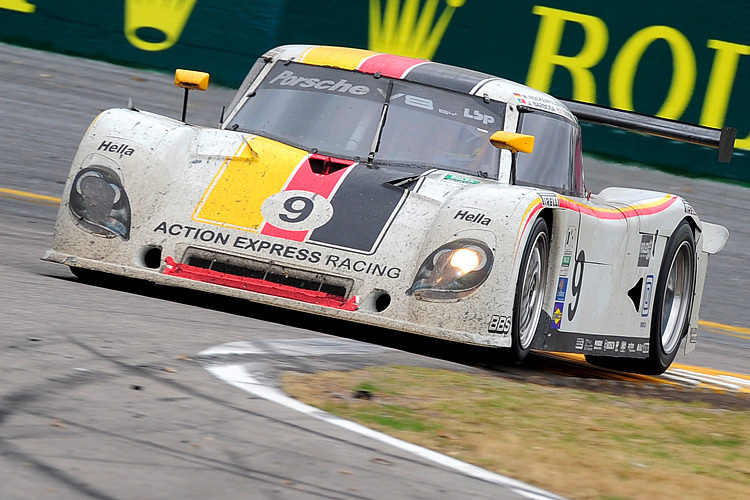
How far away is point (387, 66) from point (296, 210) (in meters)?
1.45

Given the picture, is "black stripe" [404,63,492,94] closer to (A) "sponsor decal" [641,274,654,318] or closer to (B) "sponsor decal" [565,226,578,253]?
(B) "sponsor decal" [565,226,578,253]

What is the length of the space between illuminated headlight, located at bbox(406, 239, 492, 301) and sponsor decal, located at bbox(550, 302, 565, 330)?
2.87ft

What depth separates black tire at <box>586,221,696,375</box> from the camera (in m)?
7.89

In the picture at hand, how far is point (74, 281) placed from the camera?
6395 millimetres

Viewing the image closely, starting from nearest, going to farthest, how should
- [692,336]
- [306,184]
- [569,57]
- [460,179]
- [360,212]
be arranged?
[360,212], [306,184], [460,179], [692,336], [569,57]

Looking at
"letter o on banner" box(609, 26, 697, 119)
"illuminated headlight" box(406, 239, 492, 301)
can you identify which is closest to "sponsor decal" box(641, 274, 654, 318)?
"illuminated headlight" box(406, 239, 492, 301)

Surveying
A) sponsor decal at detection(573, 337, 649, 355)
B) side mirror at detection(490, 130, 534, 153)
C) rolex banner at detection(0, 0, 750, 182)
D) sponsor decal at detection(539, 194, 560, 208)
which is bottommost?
sponsor decal at detection(573, 337, 649, 355)

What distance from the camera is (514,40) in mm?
13250

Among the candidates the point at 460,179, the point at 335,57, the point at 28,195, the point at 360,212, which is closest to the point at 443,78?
the point at 335,57

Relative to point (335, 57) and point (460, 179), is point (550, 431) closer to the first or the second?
point (460, 179)

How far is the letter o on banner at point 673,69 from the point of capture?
1288 centimetres

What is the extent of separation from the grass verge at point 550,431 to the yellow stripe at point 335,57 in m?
2.44

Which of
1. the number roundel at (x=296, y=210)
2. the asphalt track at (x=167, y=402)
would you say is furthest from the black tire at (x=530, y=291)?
the number roundel at (x=296, y=210)

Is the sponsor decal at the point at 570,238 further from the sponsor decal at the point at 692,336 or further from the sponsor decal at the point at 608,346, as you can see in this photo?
the sponsor decal at the point at 692,336
